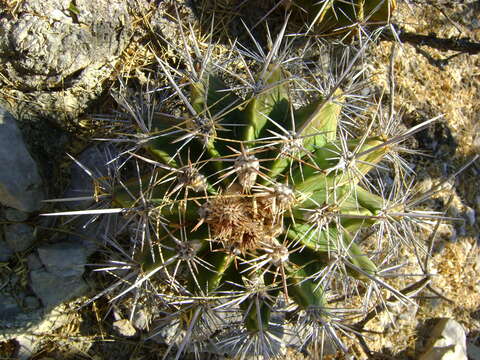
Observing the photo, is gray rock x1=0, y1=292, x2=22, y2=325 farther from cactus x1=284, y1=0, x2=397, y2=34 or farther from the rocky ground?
cactus x1=284, y1=0, x2=397, y2=34

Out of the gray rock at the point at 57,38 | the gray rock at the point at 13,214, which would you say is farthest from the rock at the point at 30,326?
the gray rock at the point at 57,38

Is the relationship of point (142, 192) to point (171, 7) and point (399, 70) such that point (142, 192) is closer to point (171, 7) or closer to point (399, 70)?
point (171, 7)

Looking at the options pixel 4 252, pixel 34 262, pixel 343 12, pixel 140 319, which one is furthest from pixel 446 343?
pixel 4 252

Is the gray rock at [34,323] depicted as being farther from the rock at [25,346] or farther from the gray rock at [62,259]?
the gray rock at [62,259]

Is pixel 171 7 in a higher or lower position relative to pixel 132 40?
higher

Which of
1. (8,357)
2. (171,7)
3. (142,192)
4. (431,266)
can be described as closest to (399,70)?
(431,266)
